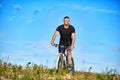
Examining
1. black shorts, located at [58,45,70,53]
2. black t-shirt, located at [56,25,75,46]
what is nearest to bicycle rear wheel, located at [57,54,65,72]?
black shorts, located at [58,45,70,53]

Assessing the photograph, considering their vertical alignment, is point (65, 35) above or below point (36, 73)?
above

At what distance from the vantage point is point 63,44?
14273mm

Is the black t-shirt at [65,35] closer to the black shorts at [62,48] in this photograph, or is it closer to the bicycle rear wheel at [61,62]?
the black shorts at [62,48]

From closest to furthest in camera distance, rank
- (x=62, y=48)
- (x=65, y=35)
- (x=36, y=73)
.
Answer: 1. (x=36, y=73)
2. (x=65, y=35)
3. (x=62, y=48)

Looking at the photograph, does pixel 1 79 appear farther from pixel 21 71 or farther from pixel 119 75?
pixel 119 75

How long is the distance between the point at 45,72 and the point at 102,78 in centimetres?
168

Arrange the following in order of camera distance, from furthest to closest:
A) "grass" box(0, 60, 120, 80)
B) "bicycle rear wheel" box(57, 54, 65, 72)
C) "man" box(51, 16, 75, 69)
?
"bicycle rear wheel" box(57, 54, 65, 72) → "man" box(51, 16, 75, 69) → "grass" box(0, 60, 120, 80)

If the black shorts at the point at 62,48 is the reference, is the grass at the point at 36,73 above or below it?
below

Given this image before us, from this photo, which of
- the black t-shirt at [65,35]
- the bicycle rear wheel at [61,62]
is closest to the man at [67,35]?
the black t-shirt at [65,35]

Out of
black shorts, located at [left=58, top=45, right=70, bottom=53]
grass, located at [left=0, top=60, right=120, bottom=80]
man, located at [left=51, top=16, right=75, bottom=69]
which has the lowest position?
grass, located at [left=0, top=60, right=120, bottom=80]

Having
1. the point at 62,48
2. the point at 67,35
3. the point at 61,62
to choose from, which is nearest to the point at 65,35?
the point at 67,35

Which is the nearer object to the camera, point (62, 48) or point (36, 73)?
point (36, 73)

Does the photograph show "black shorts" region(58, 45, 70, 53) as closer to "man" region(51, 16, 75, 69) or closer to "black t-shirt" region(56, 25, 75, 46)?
"man" region(51, 16, 75, 69)

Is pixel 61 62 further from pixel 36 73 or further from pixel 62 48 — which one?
pixel 36 73
